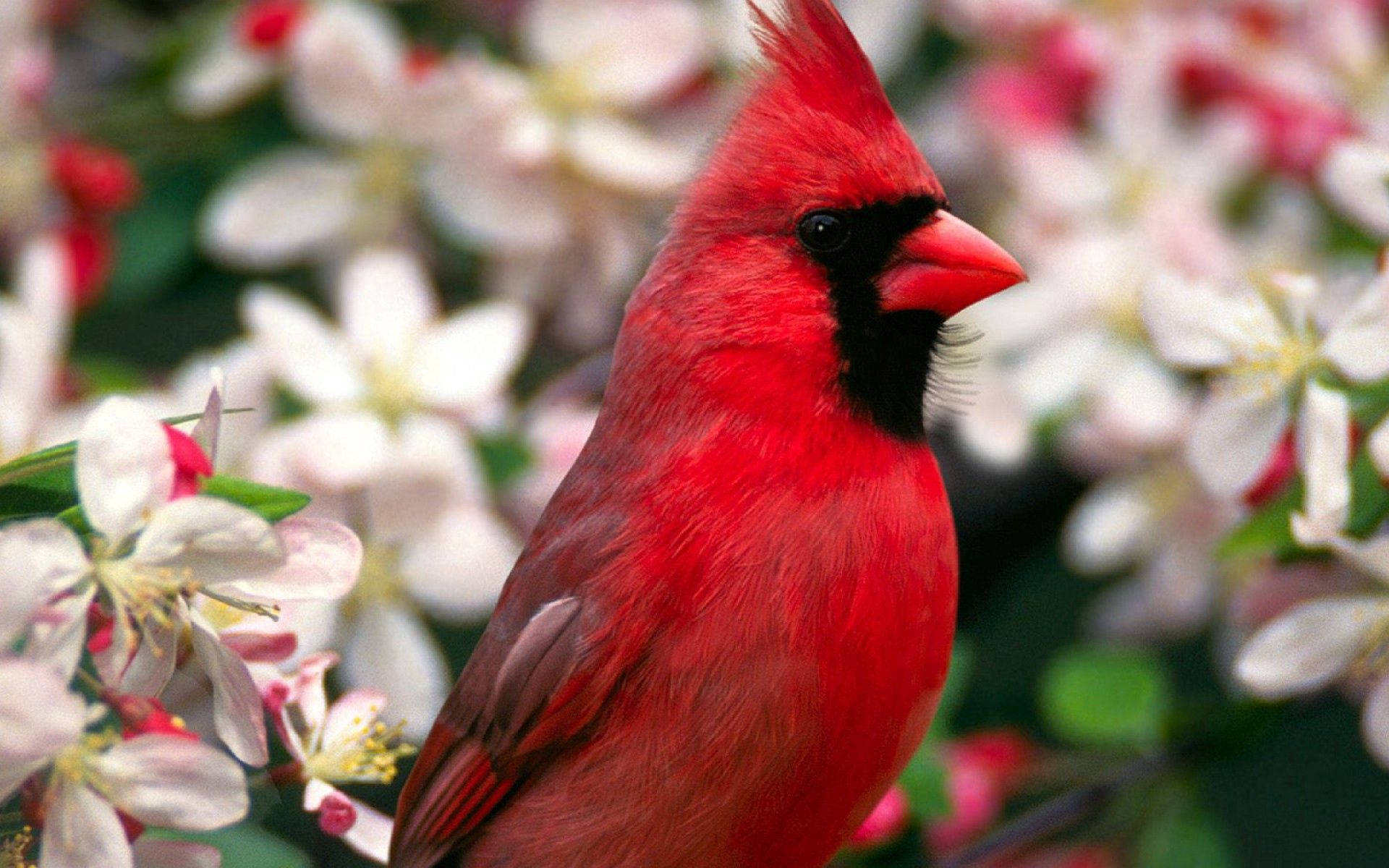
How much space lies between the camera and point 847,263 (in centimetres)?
92

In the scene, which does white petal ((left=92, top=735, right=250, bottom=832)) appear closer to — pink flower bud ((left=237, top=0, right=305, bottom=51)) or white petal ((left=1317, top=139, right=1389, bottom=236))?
white petal ((left=1317, top=139, right=1389, bottom=236))

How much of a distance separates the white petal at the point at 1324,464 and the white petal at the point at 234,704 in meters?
0.65

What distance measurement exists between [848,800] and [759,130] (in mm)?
389

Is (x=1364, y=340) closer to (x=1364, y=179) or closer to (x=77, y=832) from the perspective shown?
(x=1364, y=179)

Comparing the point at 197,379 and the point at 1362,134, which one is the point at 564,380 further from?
the point at 1362,134

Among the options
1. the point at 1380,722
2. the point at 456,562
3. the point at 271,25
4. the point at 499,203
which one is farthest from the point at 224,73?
the point at 1380,722

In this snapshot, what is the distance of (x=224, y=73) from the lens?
1.63 meters

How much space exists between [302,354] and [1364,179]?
90cm

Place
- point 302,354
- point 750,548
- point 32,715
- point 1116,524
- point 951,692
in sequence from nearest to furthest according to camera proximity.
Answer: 1. point 32,715
2. point 750,548
3. point 951,692
4. point 302,354
5. point 1116,524

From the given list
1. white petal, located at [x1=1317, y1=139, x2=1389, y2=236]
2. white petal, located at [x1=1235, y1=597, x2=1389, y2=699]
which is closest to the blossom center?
white petal, located at [x1=1235, y1=597, x2=1389, y2=699]

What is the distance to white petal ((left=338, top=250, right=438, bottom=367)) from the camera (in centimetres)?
144

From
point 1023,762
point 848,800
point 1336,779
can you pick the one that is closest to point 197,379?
point 848,800

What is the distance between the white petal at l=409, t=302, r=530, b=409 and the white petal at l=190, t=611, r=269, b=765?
0.69 metres

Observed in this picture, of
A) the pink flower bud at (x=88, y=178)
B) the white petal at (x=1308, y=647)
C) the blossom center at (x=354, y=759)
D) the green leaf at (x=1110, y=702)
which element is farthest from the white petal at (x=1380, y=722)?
the pink flower bud at (x=88, y=178)
